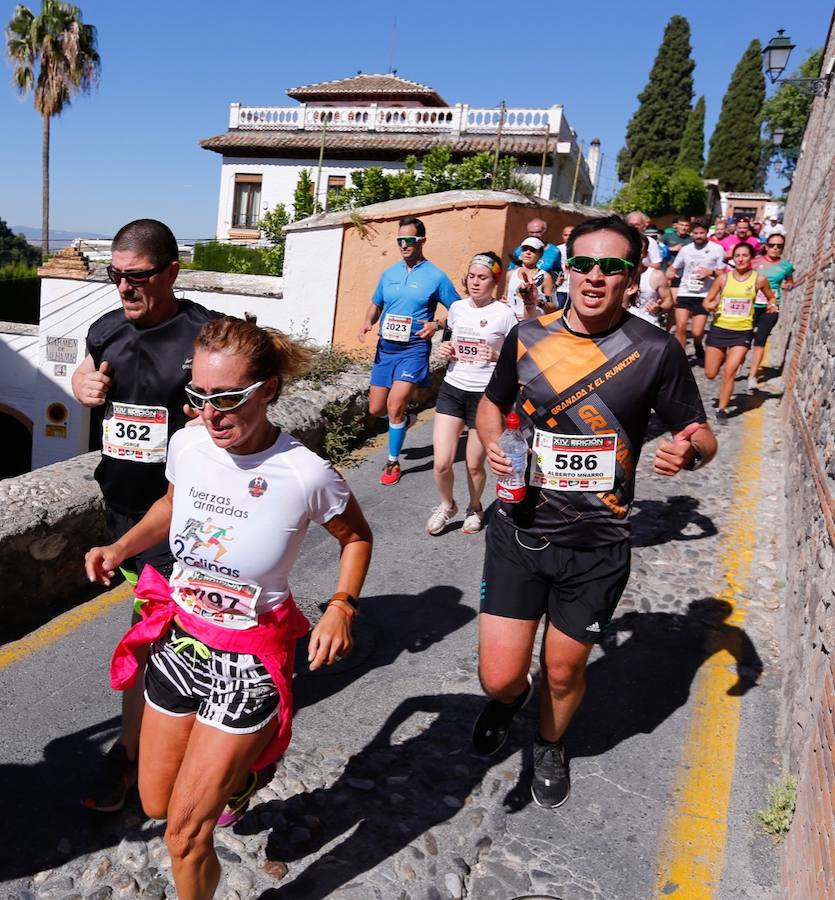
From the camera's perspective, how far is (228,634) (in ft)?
7.96

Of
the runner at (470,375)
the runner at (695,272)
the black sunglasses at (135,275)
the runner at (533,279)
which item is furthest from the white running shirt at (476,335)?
the runner at (695,272)

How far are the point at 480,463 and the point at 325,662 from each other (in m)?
3.64

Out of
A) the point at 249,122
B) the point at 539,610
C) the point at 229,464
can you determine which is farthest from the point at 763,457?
the point at 249,122

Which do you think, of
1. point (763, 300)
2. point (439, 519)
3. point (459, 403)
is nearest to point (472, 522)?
point (439, 519)

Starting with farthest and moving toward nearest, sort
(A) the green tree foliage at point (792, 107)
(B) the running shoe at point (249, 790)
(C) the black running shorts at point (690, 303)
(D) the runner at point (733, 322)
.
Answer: (A) the green tree foliage at point (792, 107)
(C) the black running shorts at point (690, 303)
(D) the runner at point (733, 322)
(B) the running shoe at point (249, 790)

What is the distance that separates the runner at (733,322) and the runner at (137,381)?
783 cm

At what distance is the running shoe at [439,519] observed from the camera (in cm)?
595

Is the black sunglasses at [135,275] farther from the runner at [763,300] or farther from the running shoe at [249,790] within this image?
the runner at [763,300]

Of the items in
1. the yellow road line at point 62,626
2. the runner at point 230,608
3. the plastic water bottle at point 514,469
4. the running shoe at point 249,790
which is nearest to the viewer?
the runner at point 230,608

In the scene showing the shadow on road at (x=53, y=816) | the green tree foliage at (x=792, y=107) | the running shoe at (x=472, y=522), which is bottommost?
the shadow on road at (x=53, y=816)

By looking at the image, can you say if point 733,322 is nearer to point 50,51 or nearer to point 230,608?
point 230,608

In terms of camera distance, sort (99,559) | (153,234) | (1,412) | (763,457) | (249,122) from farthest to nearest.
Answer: (249,122) < (1,412) < (763,457) < (153,234) < (99,559)

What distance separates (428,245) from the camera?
1269 cm

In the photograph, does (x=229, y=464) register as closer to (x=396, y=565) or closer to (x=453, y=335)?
(x=396, y=565)
